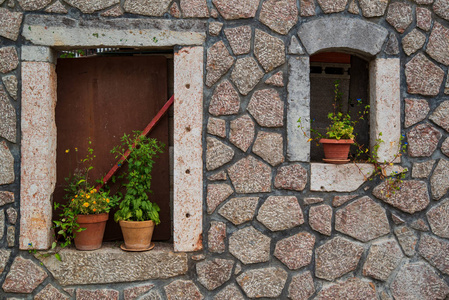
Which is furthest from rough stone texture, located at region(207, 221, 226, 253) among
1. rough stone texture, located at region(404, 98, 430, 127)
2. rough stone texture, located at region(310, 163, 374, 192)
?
rough stone texture, located at region(404, 98, 430, 127)

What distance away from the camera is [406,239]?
370cm

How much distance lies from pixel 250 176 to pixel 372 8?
1.83 m

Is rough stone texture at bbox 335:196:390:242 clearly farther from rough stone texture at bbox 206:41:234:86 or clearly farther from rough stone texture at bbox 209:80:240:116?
rough stone texture at bbox 206:41:234:86

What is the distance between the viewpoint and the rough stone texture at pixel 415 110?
3721 millimetres

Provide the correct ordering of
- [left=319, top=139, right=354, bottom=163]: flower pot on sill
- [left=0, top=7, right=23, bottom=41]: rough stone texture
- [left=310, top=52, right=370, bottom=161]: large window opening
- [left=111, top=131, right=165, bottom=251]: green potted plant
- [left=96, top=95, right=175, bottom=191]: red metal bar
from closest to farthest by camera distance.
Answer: [left=0, top=7, right=23, bottom=41]: rough stone texture
[left=111, top=131, right=165, bottom=251]: green potted plant
[left=319, top=139, right=354, bottom=163]: flower pot on sill
[left=96, top=95, right=175, bottom=191]: red metal bar
[left=310, top=52, right=370, bottom=161]: large window opening

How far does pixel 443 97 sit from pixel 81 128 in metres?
3.31

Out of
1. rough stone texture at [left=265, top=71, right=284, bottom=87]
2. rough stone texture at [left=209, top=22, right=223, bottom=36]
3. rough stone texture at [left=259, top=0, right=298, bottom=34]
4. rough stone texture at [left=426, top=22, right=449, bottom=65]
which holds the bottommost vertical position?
rough stone texture at [left=265, top=71, right=284, bottom=87]

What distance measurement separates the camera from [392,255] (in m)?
3.68

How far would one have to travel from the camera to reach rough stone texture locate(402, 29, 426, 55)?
147 inches

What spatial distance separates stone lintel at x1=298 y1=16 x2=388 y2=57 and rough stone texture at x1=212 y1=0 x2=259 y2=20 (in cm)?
47

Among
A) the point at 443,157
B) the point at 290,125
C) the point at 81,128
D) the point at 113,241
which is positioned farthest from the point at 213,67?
the point at 443,157

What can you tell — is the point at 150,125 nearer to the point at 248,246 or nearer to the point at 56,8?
the point at 56,8

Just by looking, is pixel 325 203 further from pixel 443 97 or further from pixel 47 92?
pixel 47 92

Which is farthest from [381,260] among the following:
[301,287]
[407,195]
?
[301,287]
